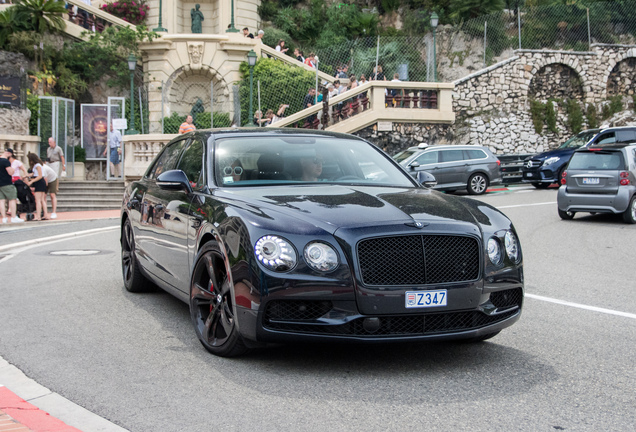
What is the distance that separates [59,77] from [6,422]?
111 ft

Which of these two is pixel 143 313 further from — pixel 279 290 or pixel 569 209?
pixel 569 209

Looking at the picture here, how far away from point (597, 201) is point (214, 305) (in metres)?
12.7

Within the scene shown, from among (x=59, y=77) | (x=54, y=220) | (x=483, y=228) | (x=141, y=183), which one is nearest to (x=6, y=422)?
(x=483, y=228)

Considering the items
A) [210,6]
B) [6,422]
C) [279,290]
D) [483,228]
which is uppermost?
A: [210,6]

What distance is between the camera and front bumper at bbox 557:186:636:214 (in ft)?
51.5

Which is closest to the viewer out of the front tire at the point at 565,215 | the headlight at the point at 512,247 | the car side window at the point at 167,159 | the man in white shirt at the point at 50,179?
the headlight at the point at 512,247

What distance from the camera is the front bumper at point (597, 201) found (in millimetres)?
15688

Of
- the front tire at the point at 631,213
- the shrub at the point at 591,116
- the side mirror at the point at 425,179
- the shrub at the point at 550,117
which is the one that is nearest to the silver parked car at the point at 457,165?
the front tire at the point at 631,213

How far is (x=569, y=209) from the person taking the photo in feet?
53.2

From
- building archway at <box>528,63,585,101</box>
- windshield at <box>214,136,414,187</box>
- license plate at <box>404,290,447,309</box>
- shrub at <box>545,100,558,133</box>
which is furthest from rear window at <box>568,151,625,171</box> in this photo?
building archway at <box>528,63,585,101</box>

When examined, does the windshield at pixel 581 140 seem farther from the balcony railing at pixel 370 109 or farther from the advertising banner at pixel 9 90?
the advertising banner at pixel 9 90

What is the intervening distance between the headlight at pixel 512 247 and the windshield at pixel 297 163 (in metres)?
1.21

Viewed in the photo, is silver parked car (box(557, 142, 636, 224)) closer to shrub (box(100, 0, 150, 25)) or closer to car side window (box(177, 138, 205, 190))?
car side window (box(177, 138, 205, 190))

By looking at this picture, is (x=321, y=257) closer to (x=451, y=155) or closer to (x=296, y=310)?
(x=296, y=310)
